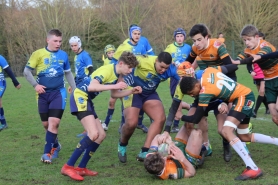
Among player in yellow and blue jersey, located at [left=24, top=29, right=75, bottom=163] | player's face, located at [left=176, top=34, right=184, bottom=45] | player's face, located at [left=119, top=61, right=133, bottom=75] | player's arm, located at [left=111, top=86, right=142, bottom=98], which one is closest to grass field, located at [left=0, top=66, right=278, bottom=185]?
player in yellow and blue jersey, located at [left=24, top=29, right=75, bottom=163]

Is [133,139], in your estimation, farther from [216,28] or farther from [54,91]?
[216,28]

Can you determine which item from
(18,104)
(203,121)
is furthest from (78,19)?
(203,121)

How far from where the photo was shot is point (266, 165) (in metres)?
5.84

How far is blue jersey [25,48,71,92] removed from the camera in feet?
22.7

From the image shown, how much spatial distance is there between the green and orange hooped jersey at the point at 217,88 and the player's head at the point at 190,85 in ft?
0.25

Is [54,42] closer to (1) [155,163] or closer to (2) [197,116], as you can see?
(2) [197,116]

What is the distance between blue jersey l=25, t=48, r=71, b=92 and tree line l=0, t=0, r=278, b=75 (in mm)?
29361

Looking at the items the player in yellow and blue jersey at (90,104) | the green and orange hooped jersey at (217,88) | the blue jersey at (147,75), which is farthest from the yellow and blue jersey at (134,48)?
the green and orange hooped jersey at (217,88)

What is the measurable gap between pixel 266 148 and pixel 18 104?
10500 millimetres

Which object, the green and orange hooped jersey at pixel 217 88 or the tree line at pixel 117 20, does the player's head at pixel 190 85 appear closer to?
the green and orange hooped jersey at pixel 217 88

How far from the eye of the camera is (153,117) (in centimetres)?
655

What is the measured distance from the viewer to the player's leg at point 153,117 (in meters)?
6.44

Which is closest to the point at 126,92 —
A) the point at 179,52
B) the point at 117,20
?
the point at 179,52

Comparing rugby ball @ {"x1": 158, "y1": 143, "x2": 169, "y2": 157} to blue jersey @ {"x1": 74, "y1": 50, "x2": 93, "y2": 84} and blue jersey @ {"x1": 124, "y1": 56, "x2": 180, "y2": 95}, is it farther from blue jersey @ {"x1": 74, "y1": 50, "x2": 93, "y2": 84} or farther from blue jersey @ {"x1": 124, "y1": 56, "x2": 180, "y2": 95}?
blue jersey @ {"x1": 74, "y1": 50, "x2": 93, "y2": 84}
